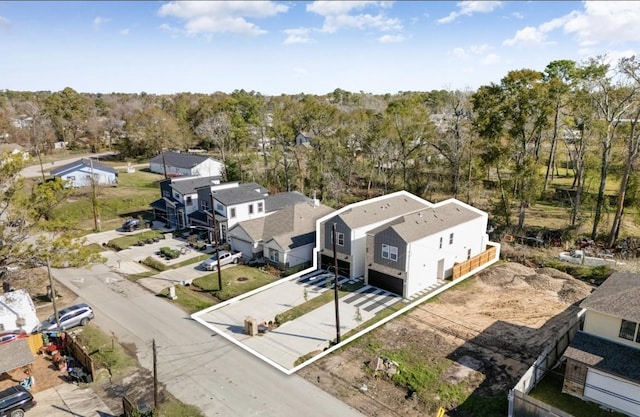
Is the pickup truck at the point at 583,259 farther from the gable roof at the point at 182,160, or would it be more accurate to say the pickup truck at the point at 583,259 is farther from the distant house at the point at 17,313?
the gable roof at the point at 182,160

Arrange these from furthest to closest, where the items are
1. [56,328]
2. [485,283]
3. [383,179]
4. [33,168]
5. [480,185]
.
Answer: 1. [33,168]
2. [383,179]
3. [480,185]
4. [485,283]
5. [56,328]

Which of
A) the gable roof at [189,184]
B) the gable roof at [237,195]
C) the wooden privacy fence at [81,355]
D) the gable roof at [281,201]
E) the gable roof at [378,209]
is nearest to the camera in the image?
the wooden privacy fence at [81,355]

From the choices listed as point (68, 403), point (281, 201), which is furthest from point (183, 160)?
point (68, 403)

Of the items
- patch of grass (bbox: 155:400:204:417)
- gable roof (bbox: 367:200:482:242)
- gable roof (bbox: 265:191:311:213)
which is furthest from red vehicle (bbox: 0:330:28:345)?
gable roof (bbox: 265:191:311:213)

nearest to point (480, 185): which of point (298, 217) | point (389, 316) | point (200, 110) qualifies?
Result: point (298, 217)

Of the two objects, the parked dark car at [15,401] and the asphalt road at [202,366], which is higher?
the parked dark car at [15,401]

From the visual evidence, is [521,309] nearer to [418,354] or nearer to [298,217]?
[418,354]

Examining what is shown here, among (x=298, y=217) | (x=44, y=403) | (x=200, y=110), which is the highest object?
(x=200, y=110)

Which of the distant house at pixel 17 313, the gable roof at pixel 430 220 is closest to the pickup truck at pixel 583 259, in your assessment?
the gable roof at pixel 430 220
